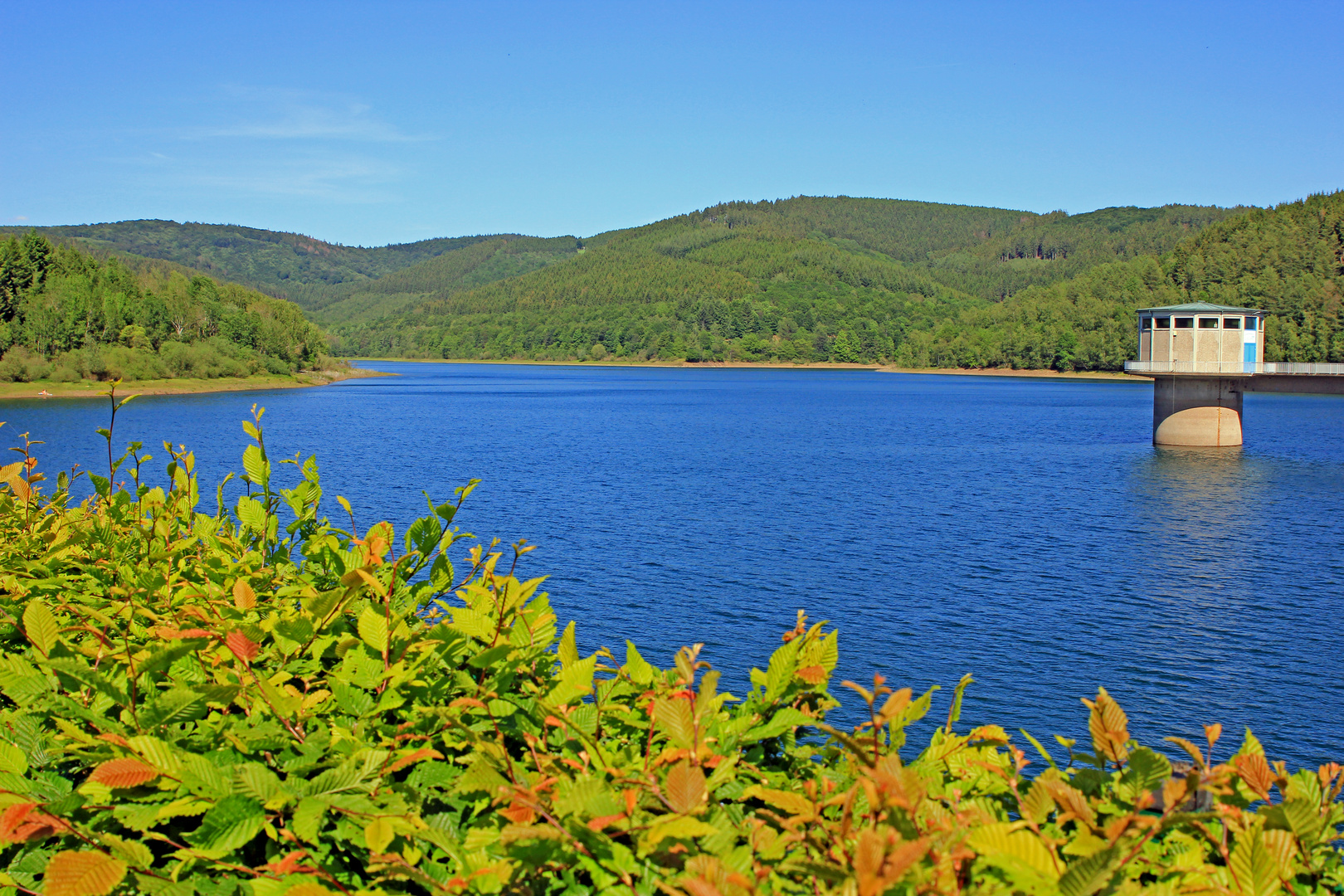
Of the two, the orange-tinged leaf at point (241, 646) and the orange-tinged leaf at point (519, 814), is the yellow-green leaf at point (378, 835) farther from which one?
the orange-tinged leaf at point (241, 646)

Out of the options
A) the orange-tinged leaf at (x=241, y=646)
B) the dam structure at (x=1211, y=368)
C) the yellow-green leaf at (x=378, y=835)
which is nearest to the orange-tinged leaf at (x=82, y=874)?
the yellow-green leaf at (x=378, y=835)

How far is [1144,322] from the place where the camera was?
58094mm

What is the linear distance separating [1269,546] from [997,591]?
40.1 ft

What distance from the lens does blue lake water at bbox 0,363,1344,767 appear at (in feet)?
60.2

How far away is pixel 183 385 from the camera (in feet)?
376

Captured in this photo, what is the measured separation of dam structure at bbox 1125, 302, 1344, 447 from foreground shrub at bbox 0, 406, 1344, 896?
58.7 meters

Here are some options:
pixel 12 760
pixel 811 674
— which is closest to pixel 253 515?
pixel 12 760

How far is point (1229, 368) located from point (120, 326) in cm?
11709

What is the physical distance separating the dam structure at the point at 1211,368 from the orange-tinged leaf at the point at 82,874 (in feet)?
198

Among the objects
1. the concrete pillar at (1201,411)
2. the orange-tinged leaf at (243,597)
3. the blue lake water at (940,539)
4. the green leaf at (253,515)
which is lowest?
the blue lake water at (940,539)

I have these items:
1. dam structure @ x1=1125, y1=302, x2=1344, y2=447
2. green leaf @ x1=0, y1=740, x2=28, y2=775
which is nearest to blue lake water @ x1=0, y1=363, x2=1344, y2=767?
dam structure @ x1=1125, y1=302, x2=1344, y2=447

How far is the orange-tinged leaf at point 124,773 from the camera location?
8.26ft

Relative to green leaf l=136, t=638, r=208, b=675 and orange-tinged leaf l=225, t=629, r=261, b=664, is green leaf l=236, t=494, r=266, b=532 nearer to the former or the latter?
orange-tinged leaf l=225, t=629, r=261, b=664

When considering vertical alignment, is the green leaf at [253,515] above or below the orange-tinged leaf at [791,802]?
above
